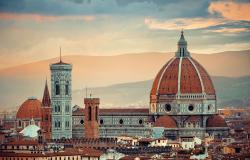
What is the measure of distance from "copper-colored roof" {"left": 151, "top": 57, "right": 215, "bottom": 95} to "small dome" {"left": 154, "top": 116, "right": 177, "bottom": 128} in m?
2.68

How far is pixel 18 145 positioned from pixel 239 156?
17.0 metres

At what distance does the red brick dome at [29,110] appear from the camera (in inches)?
4326

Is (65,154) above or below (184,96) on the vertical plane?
below

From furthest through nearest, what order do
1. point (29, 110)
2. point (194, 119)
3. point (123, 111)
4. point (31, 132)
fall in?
point (29, 110) → point (123, 111) → point (194, 119) → point (31, 132)

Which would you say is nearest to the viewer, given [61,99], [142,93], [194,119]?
[194,119]

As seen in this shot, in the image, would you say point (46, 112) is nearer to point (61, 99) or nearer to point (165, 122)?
point (61, 99)

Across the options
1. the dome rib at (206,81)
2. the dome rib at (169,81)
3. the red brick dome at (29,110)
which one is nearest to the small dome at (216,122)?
the dome rib at (206,81)

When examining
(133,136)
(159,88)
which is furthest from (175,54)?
(133,136)

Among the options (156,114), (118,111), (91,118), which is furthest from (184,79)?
(91,118)

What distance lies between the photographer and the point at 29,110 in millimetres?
110375

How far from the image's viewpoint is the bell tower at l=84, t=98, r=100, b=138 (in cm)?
→ 9619

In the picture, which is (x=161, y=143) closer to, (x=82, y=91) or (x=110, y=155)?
(x=110, y=155)

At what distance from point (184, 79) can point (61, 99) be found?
30.9 feet

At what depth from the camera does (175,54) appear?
338ft
